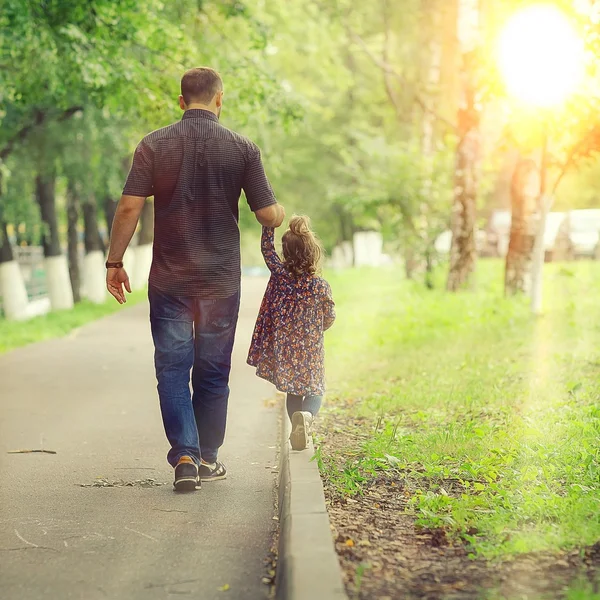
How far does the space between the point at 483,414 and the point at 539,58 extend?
255 inches

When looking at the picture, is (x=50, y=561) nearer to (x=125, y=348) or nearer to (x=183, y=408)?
(x=183, y=408)

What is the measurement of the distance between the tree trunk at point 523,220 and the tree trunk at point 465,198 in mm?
2366

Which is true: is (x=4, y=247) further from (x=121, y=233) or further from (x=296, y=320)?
(x=121, y=233)

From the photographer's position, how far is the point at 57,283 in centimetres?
2456

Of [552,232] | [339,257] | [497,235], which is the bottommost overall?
[339,257]

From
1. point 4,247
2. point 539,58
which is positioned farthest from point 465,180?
point 4,247

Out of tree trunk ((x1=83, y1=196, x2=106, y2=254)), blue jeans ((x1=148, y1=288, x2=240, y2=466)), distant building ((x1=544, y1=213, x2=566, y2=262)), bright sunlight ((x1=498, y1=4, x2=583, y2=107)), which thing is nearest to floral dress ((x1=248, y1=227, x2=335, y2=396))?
blue jeans ((x1=148, y1=288, x2=240, y2=466))

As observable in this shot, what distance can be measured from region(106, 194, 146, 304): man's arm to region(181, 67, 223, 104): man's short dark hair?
652 millimetres

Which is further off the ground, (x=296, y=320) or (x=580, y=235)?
(x=296, y=320)

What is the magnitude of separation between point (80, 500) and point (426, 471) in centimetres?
189

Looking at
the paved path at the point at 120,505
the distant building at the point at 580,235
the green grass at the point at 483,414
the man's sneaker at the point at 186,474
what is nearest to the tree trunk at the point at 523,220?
the green grass at the point at 483,414

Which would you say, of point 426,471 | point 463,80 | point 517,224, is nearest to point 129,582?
point 426,471

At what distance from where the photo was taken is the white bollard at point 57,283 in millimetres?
24516

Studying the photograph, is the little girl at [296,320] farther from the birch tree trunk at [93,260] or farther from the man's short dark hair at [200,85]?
the birch tree trunk at [93,260]
